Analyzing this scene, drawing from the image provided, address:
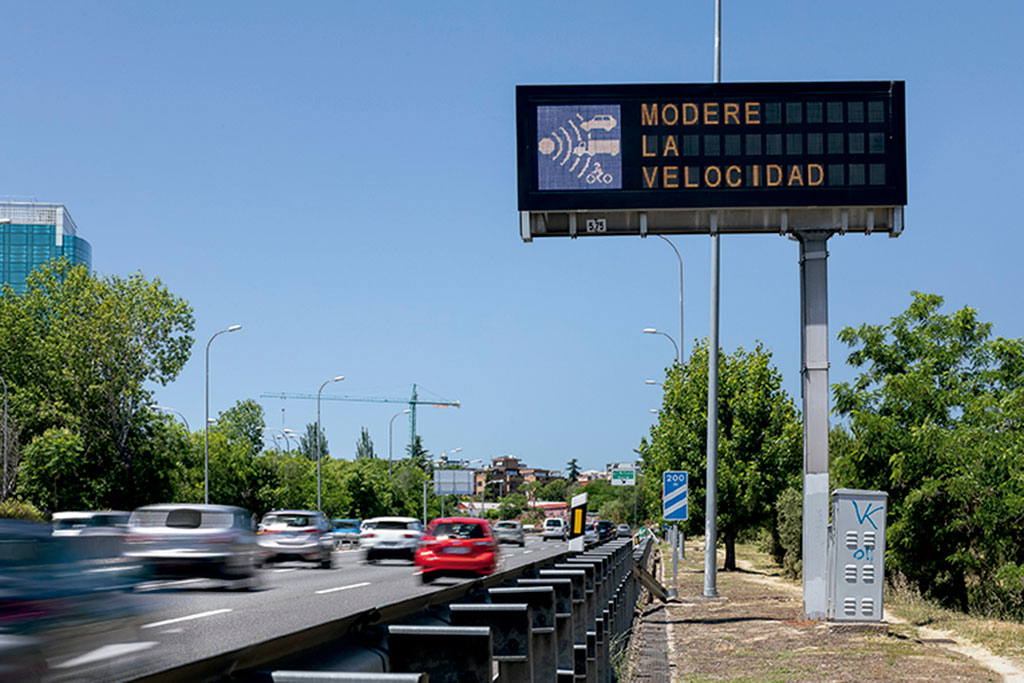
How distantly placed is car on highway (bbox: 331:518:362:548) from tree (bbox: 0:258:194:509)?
12.7 metres

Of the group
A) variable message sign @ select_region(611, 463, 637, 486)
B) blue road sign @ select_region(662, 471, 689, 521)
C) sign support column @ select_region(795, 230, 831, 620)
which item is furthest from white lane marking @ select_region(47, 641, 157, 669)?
variable message sign @ select_region(611, 463, 637, 486)

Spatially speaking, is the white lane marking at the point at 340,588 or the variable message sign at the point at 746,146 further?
the white lane marking at the point at 340,588

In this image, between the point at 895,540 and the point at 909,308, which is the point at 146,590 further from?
the point at 909,308

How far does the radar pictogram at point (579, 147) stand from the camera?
64.8 ft

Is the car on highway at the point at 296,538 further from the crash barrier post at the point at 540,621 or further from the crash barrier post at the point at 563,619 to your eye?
the crash barrier post at the point at 540,621

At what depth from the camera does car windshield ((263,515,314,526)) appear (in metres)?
32.5

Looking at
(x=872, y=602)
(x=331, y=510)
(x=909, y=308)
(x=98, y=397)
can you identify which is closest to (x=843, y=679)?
(x=872, y=602)

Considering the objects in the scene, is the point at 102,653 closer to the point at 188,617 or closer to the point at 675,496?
the point at 188,617

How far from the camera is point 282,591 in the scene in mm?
21188

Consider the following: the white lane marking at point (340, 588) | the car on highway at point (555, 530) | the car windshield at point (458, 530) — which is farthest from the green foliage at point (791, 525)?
the car on highway at point (555, 530)

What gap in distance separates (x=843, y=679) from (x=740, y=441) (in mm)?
29634

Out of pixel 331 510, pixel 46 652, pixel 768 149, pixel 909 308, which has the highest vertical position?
pixel 768 149

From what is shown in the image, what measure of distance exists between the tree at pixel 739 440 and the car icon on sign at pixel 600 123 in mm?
22521

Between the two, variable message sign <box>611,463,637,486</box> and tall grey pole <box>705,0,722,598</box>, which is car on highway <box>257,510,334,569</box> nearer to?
tall grey pole <box>705,0,722,598</box>
